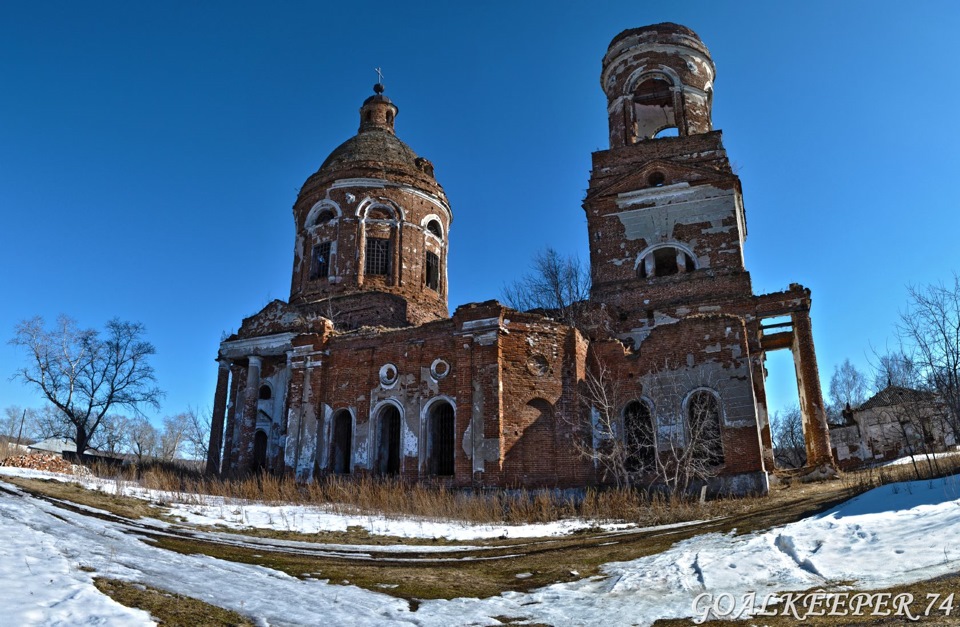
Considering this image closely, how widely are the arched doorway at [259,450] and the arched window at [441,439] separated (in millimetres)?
6245

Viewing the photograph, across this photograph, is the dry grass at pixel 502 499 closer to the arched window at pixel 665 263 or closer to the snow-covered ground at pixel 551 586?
the snow-covered ground at pixel 551 586

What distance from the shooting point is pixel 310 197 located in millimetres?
26766

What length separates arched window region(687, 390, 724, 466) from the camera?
16844mm

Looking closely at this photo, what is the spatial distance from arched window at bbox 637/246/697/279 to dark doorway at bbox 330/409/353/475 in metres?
10.7

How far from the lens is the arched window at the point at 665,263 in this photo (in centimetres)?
2286

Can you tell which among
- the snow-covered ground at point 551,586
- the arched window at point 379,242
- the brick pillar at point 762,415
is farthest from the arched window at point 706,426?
the arched window at point 379,242

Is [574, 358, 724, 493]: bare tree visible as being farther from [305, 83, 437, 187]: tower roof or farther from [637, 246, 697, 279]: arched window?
[305, 83, 437, 187]: tower roof

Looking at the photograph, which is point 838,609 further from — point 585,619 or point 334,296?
point 334,296

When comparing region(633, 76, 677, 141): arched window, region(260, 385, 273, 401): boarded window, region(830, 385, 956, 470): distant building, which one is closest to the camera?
region(260, 385, 273, 401): boarded window

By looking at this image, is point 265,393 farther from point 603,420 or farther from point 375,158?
point 603,420

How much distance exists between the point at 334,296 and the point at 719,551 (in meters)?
18.7

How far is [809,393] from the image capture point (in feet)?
65.0

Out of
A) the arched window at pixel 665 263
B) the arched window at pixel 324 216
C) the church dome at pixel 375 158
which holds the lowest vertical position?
the arched window at pixel 665 263

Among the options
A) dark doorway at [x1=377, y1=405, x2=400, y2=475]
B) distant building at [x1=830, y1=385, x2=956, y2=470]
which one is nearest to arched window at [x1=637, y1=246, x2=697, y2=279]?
dark doorway at [x1=377, y1=405, x2=400, y2=475]
